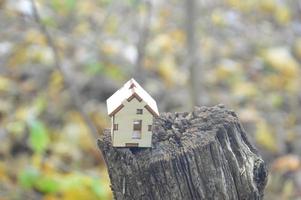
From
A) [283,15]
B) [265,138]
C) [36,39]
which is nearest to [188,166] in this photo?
[265,138]

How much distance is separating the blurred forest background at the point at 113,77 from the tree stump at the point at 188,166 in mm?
1460

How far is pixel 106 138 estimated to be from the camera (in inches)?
59.9

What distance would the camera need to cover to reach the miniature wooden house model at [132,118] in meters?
1.47

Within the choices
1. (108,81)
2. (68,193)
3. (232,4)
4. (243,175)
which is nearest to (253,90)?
(108,81)

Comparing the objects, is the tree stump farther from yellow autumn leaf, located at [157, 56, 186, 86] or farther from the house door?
yellow autumn leaf, located at [157, 56, 186, 86]

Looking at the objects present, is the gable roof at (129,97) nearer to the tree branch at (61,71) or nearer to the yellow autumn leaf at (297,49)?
the tree branch at (61,71)

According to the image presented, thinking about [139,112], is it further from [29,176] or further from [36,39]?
[36,39]

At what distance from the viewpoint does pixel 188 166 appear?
1442 millimetres

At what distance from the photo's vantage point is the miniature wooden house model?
1467 mm

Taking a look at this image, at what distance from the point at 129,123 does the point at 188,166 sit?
7.0 inches

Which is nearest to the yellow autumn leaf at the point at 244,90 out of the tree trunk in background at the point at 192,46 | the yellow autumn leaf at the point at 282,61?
the yellow autumn leaf at the point at 282,61

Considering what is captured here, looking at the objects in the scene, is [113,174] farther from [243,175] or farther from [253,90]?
[253,90]

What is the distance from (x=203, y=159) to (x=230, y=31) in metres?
4.45

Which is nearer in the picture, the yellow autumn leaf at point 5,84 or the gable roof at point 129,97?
the gable roof at point 129,97
